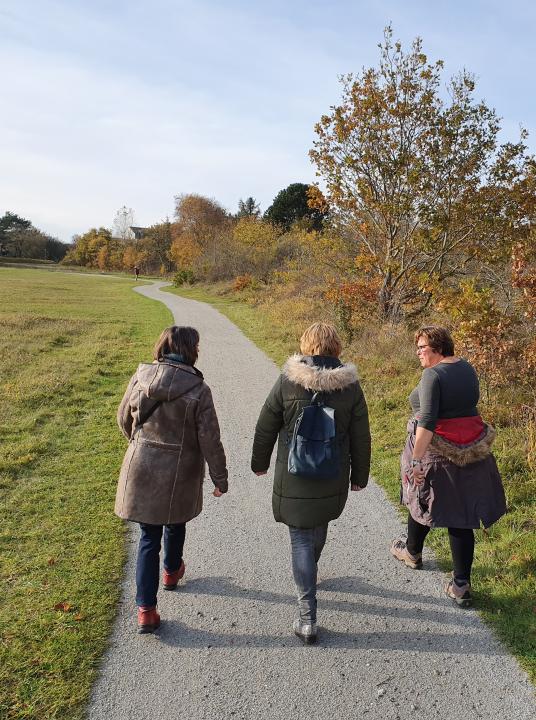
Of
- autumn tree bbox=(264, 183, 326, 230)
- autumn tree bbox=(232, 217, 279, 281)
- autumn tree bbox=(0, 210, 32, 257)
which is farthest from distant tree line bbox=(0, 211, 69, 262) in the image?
autumn tree bbox=(232, 217, 279, 281)

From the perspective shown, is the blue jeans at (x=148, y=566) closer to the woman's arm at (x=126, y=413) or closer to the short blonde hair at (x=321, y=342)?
the woman's arm at (x=126, y=413)

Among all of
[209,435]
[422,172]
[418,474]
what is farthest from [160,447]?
[422,172]

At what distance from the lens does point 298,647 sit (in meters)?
2.94

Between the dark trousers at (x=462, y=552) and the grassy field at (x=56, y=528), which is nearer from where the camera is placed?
the grassy field at (x=56, y=528)

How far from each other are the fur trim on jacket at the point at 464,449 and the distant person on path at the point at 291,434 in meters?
0.55

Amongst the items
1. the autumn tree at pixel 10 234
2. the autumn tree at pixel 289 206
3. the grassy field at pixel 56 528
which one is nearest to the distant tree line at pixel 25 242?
the autumn tree at pixel 10 234

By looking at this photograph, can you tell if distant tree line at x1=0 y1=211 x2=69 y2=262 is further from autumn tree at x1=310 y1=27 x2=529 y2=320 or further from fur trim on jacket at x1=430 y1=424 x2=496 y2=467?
fur trim on jacket at x1=430 y1=424 x2=496 y2=467

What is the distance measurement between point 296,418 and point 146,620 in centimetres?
148

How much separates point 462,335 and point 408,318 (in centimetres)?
553

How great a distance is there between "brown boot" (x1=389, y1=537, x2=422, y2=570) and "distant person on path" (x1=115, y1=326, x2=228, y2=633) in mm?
1757

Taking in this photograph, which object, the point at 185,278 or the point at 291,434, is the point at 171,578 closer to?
the point at 291,434

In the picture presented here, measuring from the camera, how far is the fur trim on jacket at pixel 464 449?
327cm

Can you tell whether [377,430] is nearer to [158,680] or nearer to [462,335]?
[462,335]

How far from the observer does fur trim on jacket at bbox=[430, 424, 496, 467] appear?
129 inches
